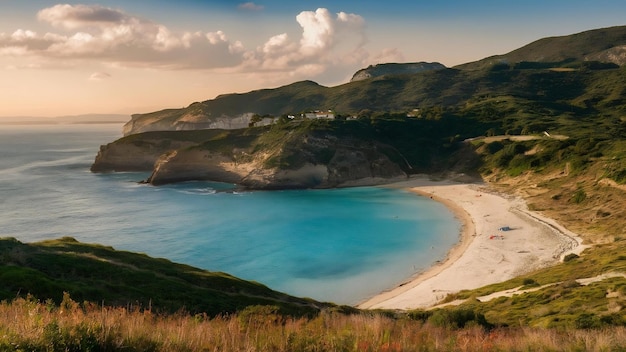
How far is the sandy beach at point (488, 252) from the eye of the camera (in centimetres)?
3709

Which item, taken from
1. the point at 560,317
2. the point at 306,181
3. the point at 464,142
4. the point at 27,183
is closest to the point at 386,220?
the point at 306,181

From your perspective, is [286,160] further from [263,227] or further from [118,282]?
[118,282]

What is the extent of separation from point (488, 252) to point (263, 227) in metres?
34.6

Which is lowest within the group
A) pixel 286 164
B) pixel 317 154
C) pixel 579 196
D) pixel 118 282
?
pixel 579 196

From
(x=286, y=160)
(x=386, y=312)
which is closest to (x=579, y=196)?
(x=386, y=312)

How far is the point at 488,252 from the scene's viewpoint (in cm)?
4734

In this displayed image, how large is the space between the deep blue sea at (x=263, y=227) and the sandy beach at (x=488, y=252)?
2.40 meters

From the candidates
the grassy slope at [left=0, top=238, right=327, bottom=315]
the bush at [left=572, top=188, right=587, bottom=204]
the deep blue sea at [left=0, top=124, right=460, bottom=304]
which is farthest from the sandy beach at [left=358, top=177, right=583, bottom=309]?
the grassy slope at [left=0, top=238, right=327, bottom=315]

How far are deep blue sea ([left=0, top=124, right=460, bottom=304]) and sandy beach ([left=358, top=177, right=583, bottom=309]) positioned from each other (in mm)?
2401

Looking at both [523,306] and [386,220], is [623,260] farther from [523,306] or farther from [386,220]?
[386,220]

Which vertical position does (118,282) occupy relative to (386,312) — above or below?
above

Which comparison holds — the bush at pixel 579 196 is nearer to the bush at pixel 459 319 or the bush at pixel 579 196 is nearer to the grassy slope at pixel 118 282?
the grassy slope at pixel 118 282

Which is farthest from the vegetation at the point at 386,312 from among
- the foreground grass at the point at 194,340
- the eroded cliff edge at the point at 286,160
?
the eroded cliff edge at the point at 286,160

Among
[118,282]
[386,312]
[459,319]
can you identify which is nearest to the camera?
[459,319]
